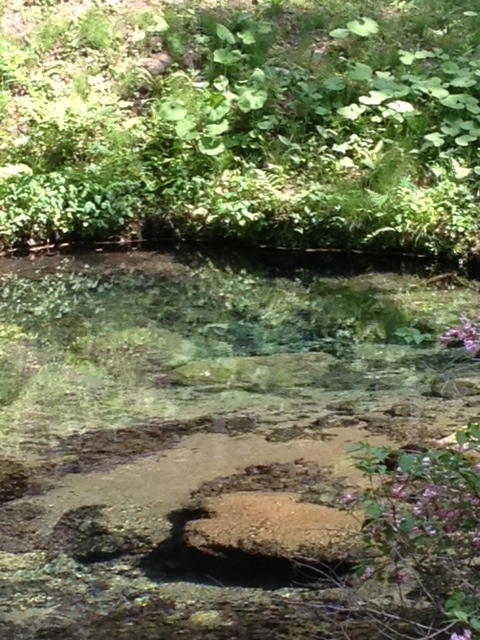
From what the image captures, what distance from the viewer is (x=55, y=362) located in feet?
20.9

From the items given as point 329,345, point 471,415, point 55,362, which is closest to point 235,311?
point 329,345

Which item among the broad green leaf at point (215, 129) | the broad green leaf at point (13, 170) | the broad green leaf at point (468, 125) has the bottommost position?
the broad green leaf at point (13, 170)

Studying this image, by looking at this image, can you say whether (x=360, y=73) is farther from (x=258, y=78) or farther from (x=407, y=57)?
(x=258, y=78)

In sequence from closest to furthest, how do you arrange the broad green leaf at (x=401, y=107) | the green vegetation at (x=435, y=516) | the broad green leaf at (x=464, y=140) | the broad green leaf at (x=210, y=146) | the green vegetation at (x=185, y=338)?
the green vegetation at (x=435, y=516)
the green vegetation at (x=185, y=338)
the broad green leaf at (x=464, y=140)
the broad green leaf at (x=210, y=146)
the broad green leaf at (x=401, y=107)

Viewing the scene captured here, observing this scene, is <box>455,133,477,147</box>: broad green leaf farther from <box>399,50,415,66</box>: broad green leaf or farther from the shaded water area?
the shaded water area

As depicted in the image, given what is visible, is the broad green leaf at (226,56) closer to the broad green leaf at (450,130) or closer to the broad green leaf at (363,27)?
the broad green leaf at (363,27)

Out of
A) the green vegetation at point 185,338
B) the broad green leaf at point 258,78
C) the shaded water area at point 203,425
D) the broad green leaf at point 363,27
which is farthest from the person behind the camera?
the broad green leaf at point 363,27

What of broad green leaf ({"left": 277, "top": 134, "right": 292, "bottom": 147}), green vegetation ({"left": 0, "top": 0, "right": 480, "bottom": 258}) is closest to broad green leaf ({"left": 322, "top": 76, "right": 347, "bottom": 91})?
green vegetation ({"left": 0, "top": 0, "right": 480, "bottom": 258})

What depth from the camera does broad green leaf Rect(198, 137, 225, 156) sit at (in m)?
9.11

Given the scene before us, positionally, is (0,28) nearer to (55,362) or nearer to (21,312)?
(21,312)

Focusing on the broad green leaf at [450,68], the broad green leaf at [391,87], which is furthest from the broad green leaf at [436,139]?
the broad green leaf at [450,68]

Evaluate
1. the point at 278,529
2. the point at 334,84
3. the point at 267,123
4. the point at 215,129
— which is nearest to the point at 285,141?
the point at 267,123

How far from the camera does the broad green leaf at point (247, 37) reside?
10.2m

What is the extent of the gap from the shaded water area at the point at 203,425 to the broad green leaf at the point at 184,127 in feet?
4.12
